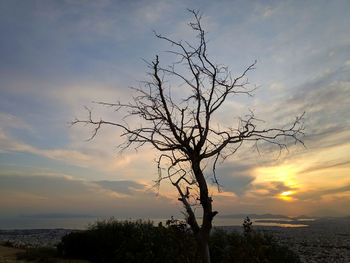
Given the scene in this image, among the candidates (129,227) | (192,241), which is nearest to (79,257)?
(129,227)

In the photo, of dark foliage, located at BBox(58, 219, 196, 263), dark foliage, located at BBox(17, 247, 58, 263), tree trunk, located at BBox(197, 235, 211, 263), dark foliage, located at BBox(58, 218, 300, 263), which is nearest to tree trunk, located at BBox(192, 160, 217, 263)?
tree trunk, located at BBox(197, 235, 211, 263)

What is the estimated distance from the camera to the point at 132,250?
11.9 metres

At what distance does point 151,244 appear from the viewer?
36.8ft

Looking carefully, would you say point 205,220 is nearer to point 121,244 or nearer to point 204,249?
point 204,249

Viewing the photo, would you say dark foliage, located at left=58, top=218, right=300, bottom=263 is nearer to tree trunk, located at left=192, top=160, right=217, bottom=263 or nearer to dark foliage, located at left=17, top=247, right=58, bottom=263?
dark foliage, located at left=17, top=247, right=58, bottom=263

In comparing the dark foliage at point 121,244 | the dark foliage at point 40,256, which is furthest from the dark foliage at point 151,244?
the dark foliage at point 40,256

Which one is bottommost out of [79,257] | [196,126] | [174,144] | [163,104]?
[79,257]

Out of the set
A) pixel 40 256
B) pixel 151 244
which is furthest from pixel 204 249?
pixel 40 256

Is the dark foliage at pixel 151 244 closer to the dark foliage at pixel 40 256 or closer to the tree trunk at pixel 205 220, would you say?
the dark foliage at pixel 40 256

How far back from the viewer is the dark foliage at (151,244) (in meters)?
7.91

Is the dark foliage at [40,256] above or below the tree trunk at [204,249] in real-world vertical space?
below

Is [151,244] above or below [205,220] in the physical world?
below

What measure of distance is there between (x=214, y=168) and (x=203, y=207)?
0.99 meters

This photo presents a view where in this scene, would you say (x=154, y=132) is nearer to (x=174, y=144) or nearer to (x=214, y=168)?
(x=174, y=144)
